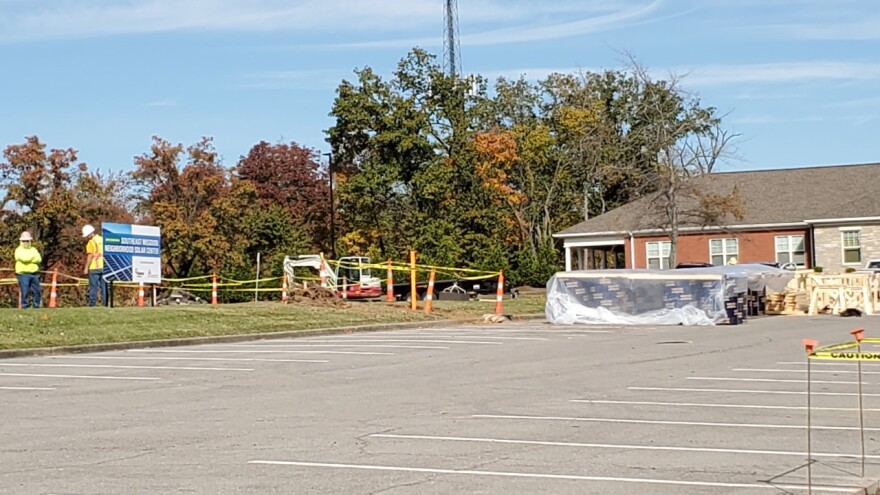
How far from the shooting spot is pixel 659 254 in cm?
5988

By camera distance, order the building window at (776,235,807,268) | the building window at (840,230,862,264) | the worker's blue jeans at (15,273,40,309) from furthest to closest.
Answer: the building window at (776,235,807,268) < the building window at (840,230,862,264) < the worker's blue jeans at (15,273,40,309)

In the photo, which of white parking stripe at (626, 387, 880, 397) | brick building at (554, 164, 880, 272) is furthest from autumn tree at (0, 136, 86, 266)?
white parking stripe at (626, 387, 880, 397)

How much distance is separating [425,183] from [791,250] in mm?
20928

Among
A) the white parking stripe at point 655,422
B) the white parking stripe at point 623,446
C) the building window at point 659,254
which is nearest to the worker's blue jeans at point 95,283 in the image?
the white parking stripe at point 655,422

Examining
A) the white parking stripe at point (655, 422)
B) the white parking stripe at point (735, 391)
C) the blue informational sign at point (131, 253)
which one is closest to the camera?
the white parking stripe at point (655, 422)

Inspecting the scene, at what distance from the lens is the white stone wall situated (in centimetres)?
5134

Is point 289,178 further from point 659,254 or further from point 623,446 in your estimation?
point 623,446

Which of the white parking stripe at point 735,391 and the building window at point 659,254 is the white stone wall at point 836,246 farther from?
the white parking stripe at point 735,391

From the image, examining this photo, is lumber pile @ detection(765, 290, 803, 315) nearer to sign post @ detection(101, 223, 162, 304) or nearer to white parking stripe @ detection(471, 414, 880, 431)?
sign post @ detection(101, 223, 162, 304)

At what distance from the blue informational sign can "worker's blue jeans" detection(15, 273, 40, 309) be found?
1.56 m

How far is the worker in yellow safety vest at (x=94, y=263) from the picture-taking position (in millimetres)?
27703

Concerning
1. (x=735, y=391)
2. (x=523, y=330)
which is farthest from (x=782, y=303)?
(x=735, y=391)

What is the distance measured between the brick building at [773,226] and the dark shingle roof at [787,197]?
1.6 inches

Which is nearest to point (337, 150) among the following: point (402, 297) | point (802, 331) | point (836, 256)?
point (402, 297)
